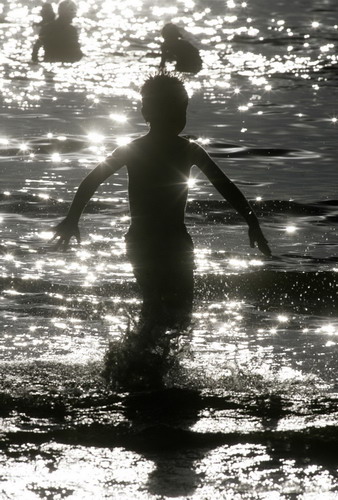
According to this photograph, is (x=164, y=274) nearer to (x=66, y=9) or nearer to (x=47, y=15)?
(x=66, y=9)

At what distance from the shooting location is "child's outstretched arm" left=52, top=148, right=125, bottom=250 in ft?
20.7

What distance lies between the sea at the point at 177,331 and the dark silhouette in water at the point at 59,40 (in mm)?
4912

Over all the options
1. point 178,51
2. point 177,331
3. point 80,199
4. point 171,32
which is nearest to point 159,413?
point 177,331

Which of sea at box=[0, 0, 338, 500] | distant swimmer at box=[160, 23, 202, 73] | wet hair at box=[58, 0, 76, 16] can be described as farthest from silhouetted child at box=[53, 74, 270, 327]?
wet hair at box=[58, 0, 76, 16]

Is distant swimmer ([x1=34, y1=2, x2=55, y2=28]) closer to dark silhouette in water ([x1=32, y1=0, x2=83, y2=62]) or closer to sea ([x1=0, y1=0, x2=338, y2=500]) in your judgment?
dark silhouette in water ([x1=32, y1=0, x2=83, y2=62])

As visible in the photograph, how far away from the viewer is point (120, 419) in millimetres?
5637

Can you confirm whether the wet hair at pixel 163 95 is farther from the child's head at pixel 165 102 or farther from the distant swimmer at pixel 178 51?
the distant swimmer at pixel 178 51

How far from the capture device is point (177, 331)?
20.9 ft

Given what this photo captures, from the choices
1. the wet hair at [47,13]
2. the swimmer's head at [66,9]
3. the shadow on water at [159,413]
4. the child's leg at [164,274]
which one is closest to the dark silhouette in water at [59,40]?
the swimmer's head at [66,9]

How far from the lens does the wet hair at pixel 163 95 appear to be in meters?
6.23

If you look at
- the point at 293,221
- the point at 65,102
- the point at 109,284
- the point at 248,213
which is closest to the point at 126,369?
the point at 248,213

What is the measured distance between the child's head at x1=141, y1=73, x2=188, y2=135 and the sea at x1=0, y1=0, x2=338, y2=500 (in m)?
0.24

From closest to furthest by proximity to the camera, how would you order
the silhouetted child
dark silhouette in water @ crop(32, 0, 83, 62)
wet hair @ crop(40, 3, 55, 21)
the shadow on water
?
the shadow on water, the silhouetted child, wet hair @ crop(40, 3, 55, 21), dark silhouette in water @ crop(32, 0, 83, 62)

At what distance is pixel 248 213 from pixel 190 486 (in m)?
2.21
